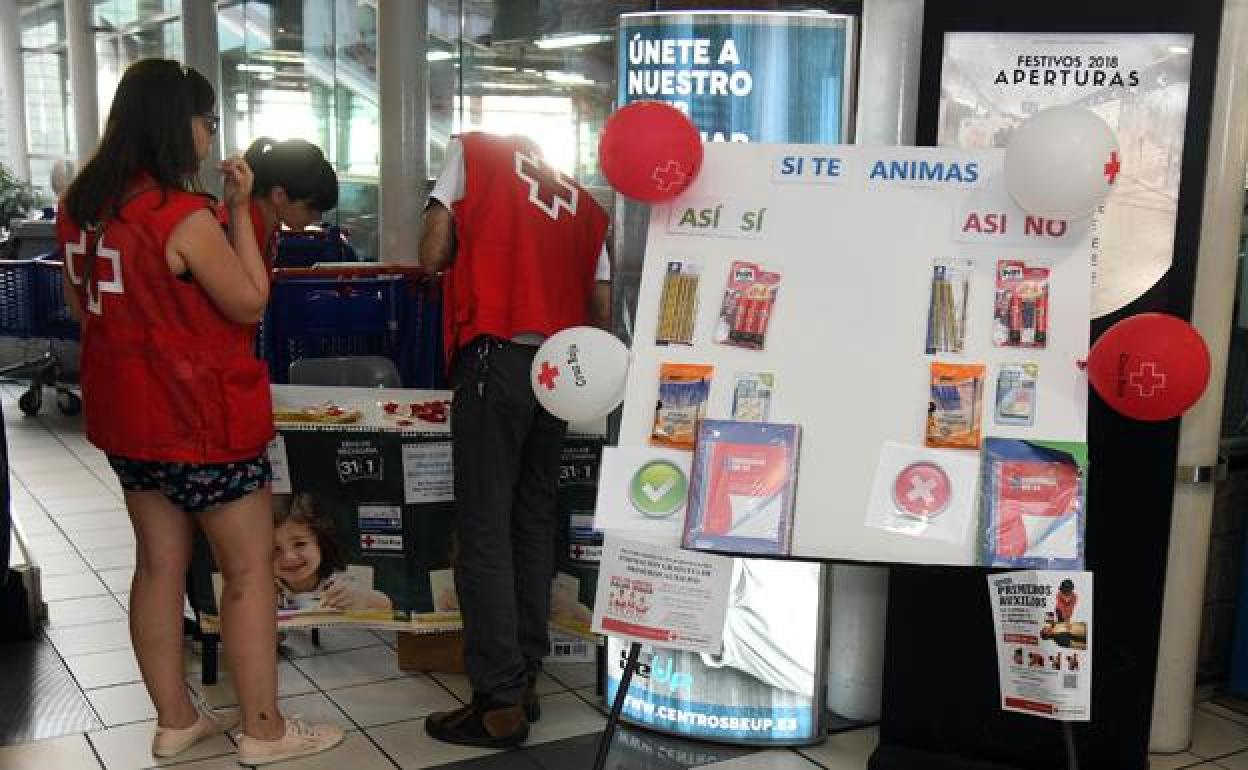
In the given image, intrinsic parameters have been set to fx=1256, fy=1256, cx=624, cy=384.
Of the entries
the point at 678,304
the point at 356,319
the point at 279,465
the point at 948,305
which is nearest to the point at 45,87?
the point at 356,319

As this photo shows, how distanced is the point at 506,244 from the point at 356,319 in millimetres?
1214

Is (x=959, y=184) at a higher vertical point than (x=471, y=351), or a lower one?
higher

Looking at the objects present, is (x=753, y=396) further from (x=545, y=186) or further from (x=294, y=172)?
(x=294, y=172)

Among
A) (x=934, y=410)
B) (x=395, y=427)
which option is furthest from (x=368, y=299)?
(x=934, y=410)

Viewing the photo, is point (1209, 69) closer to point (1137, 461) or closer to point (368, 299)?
point (1137, 461)

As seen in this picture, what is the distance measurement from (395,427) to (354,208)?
282 inches

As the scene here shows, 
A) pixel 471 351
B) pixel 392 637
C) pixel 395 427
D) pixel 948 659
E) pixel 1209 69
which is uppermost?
pixel 1209 69

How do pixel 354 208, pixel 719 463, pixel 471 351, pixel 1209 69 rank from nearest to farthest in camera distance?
pixel 719 463 < pixel 1209 69 < pixel 471 351 < pixel 354 208

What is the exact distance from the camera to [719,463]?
2.26 metres

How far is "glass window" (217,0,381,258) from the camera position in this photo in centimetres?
982

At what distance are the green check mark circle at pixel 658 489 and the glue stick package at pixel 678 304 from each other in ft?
0.78

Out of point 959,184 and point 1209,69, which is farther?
point 1209,69

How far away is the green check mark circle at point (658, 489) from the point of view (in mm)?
2279

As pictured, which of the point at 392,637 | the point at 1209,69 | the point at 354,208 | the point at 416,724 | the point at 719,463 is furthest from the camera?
the point at 354,208
